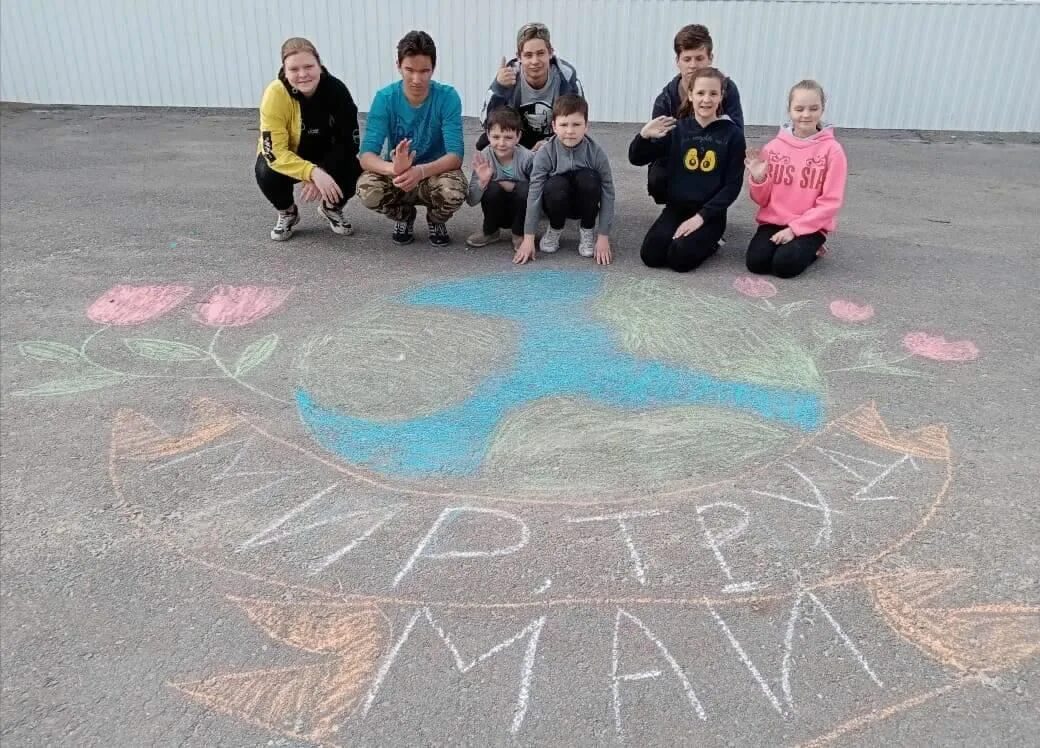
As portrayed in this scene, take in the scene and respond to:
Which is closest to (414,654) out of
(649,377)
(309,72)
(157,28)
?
(649,377)

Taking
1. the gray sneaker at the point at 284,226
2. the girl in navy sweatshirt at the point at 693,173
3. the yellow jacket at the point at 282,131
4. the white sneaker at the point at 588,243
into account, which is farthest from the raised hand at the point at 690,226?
the gray sneaker at the point at 284,226

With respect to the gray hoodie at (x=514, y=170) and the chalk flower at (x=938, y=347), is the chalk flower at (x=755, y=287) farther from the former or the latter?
the gray hoodie at (x=514, y=170)

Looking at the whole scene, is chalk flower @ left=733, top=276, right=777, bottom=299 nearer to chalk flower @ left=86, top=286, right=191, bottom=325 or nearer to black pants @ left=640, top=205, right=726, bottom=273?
black pants @ left=640, top=205, right=726, bottom=273

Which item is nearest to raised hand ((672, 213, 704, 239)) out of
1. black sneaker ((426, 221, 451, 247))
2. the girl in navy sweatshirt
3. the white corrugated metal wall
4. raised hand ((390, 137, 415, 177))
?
the girl in navy sweatshirt

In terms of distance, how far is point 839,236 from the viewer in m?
4.96

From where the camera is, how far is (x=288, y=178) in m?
4.62

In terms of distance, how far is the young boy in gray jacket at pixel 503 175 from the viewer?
444cm

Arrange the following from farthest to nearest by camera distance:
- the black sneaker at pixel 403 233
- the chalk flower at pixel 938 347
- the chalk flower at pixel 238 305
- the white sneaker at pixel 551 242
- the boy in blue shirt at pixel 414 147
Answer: the black sneaker at pixel 403 233
the white sneaker at pixel 551 242
the boy in blue shirt at pixel 414 147
the chalk flower at pixel 238 305
the chalk flower at pixel 938 347

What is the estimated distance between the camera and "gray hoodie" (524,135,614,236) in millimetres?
4461

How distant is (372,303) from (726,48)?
238 inches

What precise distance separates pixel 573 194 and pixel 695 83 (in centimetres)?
83

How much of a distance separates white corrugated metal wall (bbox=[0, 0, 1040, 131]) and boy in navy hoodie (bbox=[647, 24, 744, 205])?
13.8 ft

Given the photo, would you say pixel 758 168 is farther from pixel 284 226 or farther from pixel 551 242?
pixel 284 226

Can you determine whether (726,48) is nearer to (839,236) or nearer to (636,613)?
(839,236)
